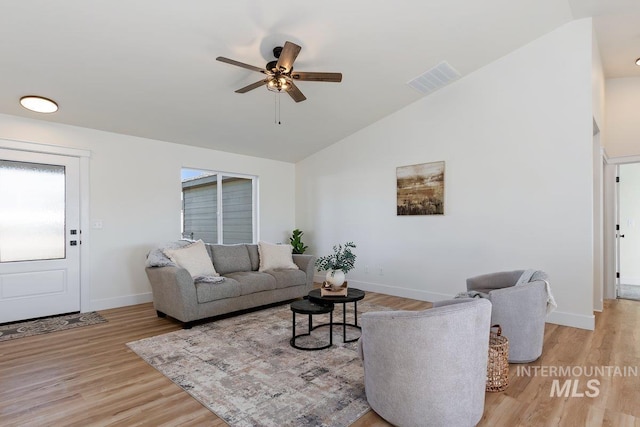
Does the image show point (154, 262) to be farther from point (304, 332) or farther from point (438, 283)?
point (438, 283)

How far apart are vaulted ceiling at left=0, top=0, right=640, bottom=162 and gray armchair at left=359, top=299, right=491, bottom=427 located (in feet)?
8.94

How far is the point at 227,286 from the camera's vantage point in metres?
4.04

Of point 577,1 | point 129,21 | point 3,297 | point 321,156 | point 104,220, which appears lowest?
point 3,297

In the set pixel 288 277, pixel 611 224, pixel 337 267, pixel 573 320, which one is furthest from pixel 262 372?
pixel 611 224

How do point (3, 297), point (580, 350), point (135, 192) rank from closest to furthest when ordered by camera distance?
point (580, 350) < point (3, 297) < point (135, 192)

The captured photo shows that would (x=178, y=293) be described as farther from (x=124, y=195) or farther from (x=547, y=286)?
(x=547, y=286)

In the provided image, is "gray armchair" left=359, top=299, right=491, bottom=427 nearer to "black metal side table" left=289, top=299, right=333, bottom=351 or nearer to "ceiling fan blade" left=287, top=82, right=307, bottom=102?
"black metal side table" left=289, top=299, right=333, bottom=351

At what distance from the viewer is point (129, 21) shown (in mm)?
2793

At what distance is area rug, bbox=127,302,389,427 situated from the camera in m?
2.12

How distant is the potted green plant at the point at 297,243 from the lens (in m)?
6.44

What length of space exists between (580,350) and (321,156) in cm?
474

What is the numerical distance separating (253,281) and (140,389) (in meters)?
1.99

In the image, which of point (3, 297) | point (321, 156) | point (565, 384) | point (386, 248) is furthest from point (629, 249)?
point (3, 297)

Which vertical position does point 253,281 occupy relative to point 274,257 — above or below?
below
